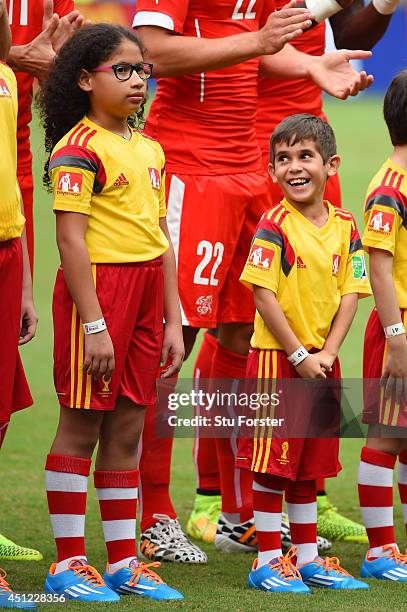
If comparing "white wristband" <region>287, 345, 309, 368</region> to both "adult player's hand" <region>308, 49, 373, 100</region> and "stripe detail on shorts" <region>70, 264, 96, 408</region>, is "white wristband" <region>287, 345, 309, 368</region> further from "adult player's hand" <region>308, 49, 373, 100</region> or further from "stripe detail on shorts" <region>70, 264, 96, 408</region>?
"adult player's hand" <region>308, 49, 373, 100</region>

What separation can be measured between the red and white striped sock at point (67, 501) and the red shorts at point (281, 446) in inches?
21.5

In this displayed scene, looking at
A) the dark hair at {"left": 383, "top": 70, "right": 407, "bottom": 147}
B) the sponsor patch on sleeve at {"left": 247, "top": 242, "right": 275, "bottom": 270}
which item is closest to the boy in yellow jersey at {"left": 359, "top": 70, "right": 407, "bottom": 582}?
the dark hair at {"left": 383, "top": 70, "right": 407, "bottom": 147}

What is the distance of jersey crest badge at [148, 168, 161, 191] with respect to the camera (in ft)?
13.2

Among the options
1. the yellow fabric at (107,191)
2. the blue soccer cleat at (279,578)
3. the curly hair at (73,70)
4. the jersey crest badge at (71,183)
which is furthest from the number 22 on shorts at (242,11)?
the blue soccer cleat at (279,578)

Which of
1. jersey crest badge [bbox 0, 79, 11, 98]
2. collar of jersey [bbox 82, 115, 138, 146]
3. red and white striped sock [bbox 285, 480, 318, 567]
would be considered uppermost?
jersey crest badge [bbox 0, 79, 11, 98]

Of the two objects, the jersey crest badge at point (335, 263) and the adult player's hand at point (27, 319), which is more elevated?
the jersey crest badge at point (335, 263)

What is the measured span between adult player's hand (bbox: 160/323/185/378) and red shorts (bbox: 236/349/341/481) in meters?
0.25

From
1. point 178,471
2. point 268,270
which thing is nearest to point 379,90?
point 178,471

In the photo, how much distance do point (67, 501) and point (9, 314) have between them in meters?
0.60

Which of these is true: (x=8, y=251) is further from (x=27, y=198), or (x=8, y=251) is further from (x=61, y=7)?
(x=61, y=7)

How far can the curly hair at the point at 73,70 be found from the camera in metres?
3.97

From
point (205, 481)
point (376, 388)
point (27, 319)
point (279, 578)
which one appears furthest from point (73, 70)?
point (205, 481)

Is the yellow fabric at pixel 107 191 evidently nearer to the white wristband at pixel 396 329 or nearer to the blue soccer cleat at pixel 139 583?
the white wristband at pixel 396 329

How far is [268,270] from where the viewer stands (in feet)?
13.5
